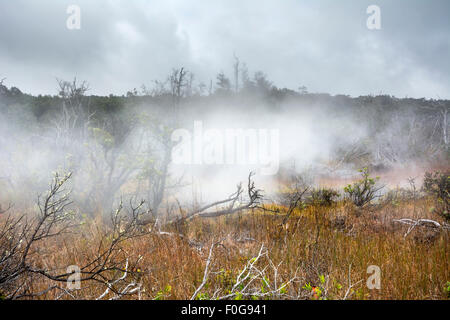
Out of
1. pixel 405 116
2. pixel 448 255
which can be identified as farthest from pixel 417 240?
pixel 405 116

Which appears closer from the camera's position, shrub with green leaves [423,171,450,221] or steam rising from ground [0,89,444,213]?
shrub with green leaves [423,171,450,221]

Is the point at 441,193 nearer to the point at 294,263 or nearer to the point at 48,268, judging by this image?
the point at 294,263

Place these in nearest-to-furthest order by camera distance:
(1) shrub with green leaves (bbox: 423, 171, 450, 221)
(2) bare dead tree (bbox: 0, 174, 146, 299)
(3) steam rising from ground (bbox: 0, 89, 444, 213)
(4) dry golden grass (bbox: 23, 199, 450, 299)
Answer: (2) bare dead tree (bbox: 0, 174, 146, 299) < (4) dry golden grass (bbox: 23, 199, 450, 299) < (1) shrub with green leaves (bbox: 423, 171, 450, 221) < (3) steam rising from ground (bbox: 0, 89, 444, 213)

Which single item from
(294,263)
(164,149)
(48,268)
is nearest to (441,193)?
(294,263)

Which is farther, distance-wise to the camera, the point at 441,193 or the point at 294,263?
the point at 441,193

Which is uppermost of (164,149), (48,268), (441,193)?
(164,149)

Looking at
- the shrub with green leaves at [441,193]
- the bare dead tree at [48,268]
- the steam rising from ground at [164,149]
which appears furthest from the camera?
the steam rising from ground at [164,149]

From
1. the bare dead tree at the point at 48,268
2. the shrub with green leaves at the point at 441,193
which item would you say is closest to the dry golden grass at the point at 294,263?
the bare dead tree at the point at 48,268

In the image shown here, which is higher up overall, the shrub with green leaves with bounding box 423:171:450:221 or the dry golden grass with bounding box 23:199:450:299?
the shrub with green leaves with bounding box 423:171:450:221

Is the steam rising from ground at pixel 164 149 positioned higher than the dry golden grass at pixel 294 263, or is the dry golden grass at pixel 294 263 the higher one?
the steam rising from ground at pixel 164 149

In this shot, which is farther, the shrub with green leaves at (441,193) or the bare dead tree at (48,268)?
the shrub with green leaves at (441,193)

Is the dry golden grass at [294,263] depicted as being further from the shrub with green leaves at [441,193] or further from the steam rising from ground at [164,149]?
the steam rising from ground at [164,149]

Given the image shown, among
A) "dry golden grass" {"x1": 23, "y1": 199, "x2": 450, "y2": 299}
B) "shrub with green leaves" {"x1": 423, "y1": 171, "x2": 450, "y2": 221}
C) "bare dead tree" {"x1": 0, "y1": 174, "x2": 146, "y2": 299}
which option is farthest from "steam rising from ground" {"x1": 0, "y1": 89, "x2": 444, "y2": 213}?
"shrub with green leaves" {"x1": 423, "y1": 171, "x2": 450, "y2": 221}

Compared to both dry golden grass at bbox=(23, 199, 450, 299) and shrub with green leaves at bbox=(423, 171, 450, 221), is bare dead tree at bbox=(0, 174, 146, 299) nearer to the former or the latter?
dry golden grass at bbox=(23, 199, 450, 299)
